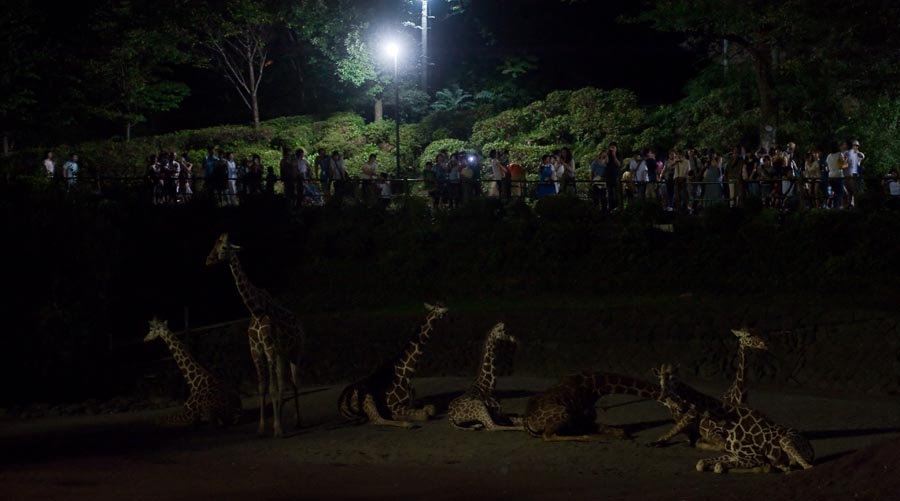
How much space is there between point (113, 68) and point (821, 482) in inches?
1773

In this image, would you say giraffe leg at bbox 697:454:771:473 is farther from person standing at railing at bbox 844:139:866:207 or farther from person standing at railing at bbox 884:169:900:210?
person standing at railing at bbox 884:169:900:210

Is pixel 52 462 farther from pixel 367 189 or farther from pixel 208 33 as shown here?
pixel 208 33

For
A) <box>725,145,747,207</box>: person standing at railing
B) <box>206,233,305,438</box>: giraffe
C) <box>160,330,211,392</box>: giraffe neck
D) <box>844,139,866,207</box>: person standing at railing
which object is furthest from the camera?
<box>725,145,747,207</box>: person standing at railing

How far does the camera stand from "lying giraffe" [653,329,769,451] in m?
16.5

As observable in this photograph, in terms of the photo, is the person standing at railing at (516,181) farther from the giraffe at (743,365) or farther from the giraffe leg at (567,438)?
the giraffe leg at (567,438)

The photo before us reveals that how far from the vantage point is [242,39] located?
55781 millimetres

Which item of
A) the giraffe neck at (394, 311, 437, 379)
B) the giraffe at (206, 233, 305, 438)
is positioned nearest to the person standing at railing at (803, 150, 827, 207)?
the giraffe neck at (394, 311, 437, 379)

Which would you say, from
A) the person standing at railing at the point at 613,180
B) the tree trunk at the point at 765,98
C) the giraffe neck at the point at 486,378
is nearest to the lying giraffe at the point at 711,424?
the giraffe neck at the point at 486,378

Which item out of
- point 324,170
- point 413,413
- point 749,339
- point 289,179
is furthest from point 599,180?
point 749,339

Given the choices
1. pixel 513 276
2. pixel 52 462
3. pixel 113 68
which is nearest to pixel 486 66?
pixel 113 68

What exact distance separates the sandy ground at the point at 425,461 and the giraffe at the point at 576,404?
23 centimetres

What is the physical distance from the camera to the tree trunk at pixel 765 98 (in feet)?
133

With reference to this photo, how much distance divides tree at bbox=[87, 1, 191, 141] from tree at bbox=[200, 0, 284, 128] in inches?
62.2

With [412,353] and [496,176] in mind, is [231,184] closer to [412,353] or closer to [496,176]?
[496,176]
